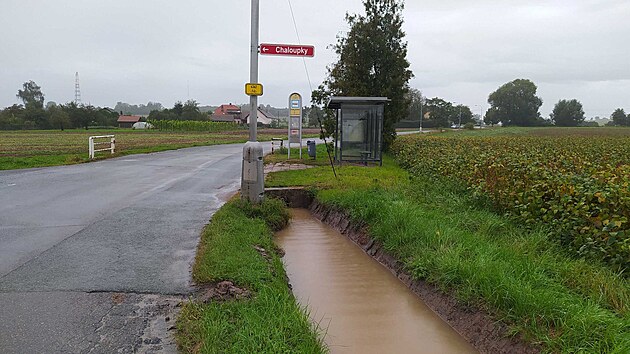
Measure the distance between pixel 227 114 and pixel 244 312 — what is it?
12784 centimetres

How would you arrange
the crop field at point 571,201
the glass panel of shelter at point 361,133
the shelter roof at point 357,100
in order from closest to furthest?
1. the crop field at point 571,201
2. the shelter roof at point 357,100
3. the glass panel of shelter at point 361,133

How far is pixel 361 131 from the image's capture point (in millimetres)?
19219

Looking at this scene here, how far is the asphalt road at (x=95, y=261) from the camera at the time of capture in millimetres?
4387

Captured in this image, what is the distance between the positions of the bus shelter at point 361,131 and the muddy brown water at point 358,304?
9.76 m

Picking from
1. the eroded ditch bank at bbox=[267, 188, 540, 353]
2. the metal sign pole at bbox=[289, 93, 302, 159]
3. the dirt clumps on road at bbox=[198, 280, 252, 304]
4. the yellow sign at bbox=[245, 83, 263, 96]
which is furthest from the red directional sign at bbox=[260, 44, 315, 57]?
the metal sign pole at bbox=[289, 93, 302, 159]

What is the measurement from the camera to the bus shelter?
1886 centimetres

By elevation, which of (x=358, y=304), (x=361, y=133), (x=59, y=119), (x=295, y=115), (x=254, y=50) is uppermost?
(x=254, y=50)

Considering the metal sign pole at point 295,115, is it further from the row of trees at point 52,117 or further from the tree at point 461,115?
the tree at point 461,115

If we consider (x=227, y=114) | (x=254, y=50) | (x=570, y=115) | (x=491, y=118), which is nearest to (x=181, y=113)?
(x=227, y=114)

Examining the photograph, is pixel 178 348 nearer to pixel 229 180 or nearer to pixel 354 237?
pixel 354 237

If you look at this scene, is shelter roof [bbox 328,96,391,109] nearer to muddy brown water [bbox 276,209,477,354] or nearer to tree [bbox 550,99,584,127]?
muddy brown water [bbox 276,209,477,354]

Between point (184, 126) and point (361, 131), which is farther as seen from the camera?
point (184, 126)

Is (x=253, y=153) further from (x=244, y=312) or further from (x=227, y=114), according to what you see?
(x=227, y=114)

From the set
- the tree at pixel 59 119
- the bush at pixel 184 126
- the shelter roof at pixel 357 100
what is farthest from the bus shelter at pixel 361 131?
the tree at pixel 59 119
